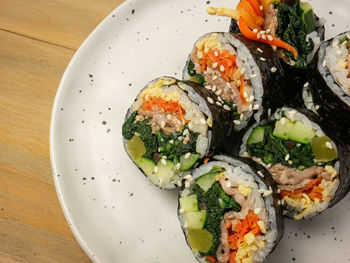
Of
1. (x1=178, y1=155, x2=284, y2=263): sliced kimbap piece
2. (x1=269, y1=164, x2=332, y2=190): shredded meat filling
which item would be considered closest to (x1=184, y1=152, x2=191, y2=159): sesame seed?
(x1=178, y1=155, x2=284, y2=263): sliced kimbap piece

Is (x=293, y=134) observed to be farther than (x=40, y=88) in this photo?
No

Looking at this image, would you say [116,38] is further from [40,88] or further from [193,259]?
[193,259]

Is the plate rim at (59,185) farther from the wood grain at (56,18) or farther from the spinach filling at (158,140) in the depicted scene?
the spinach filling at (158,140)

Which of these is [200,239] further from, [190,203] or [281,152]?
[281,152]

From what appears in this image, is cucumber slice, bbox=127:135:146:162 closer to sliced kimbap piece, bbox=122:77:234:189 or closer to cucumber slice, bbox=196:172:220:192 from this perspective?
sliced kimbap piece, bbox=122:77:234:189

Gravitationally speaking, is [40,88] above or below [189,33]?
below

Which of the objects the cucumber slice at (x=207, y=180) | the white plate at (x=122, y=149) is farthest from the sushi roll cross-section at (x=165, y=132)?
the white plate at (x=122, y=149)

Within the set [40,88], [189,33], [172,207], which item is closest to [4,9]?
[40,88]

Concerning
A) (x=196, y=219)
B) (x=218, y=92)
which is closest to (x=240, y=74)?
(x=218, y=92)

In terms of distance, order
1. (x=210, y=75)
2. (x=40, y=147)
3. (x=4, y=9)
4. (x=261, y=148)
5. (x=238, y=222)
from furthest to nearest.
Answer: (x=4, y=9) → (x=40, y=147) → (x=210, y=75) → (x=261, y=148) → (x=238, y=222)
